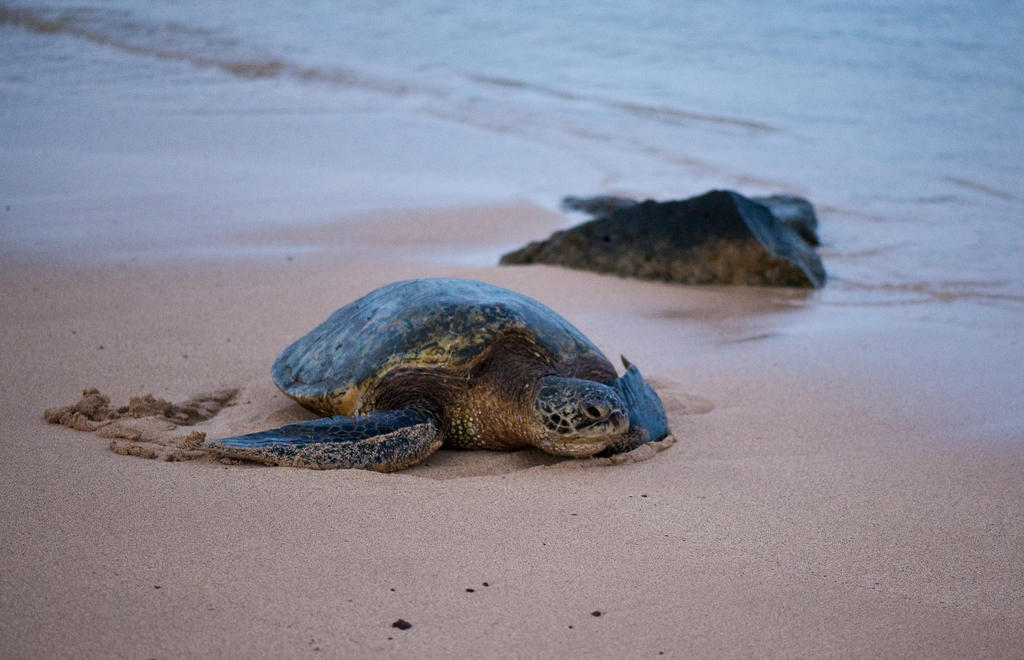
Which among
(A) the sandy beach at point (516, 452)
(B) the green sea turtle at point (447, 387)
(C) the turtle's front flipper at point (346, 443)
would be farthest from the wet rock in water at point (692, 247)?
(C) the turtle's front flipper at point (346, 443)

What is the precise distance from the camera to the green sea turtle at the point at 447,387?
301 centimetres

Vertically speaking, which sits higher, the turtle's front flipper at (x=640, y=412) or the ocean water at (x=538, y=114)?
the ocean water at (x=538, y=114)

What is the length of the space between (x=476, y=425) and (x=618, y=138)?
925cm

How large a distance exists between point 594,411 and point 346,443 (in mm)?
882

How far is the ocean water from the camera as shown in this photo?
7.67m

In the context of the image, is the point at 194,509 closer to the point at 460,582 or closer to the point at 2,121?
the point at 460,582

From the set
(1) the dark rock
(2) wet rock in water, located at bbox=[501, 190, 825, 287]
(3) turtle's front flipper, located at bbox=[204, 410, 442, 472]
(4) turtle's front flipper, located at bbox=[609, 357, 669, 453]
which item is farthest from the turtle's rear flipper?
(1) the dark rock

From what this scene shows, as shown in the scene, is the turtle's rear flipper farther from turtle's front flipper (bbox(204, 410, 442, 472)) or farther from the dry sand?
turtle's front flipper (bbox(204, 410, 442, 472))

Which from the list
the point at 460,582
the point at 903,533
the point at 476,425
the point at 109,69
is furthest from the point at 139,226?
the point at 109,69

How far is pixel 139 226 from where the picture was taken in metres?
6.59

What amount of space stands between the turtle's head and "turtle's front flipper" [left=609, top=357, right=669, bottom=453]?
152 millimetres

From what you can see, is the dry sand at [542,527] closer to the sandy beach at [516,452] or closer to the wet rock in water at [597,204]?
the sandy beach at [516,452]

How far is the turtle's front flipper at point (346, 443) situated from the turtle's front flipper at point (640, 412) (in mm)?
745

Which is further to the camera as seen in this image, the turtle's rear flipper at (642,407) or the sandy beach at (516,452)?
the turtle's rear flipper at (642,407)
